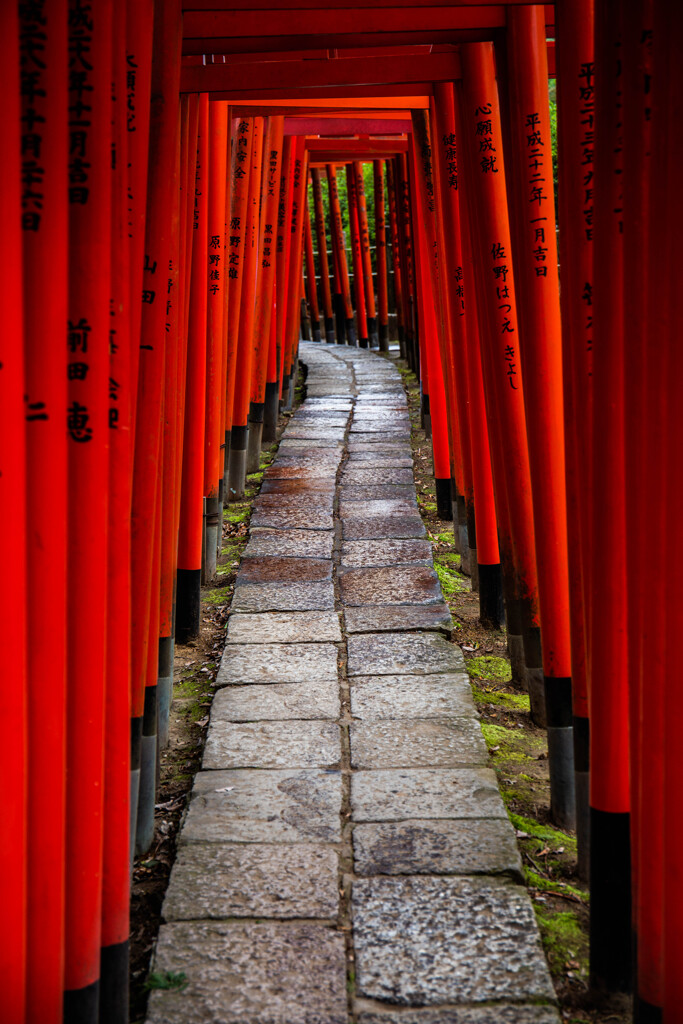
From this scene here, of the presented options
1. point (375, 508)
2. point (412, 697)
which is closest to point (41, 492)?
point (412, 697)

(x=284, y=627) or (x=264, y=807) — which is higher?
(x=284, y=627)

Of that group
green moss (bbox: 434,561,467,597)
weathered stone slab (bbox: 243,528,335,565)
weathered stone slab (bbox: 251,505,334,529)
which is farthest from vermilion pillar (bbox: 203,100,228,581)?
green moss (bbox: 434,561,467,597)

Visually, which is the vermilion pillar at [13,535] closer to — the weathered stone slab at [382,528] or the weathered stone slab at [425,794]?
the weathered stone slab at [425,794]

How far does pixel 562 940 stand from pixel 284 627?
224 cm

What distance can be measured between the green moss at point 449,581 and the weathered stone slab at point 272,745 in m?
1.70

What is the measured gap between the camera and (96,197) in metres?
1.74

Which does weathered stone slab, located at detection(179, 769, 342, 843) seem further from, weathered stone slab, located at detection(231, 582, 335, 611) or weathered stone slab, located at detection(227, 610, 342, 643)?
weathered stone slab, located at detection(231, 582, 335, 611)

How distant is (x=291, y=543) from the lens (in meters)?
5.76

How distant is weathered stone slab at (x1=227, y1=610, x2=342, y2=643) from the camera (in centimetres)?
441

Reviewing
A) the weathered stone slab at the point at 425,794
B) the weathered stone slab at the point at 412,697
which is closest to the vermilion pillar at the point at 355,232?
the weathered stone slab at the point at 412,697

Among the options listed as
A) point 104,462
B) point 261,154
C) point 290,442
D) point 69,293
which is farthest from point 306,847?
point 290,442

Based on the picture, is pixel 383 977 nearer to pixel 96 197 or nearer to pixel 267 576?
pixel 96 197

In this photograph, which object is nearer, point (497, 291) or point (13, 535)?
point (13, 535)

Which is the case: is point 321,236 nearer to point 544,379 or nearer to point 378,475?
point 378,475
